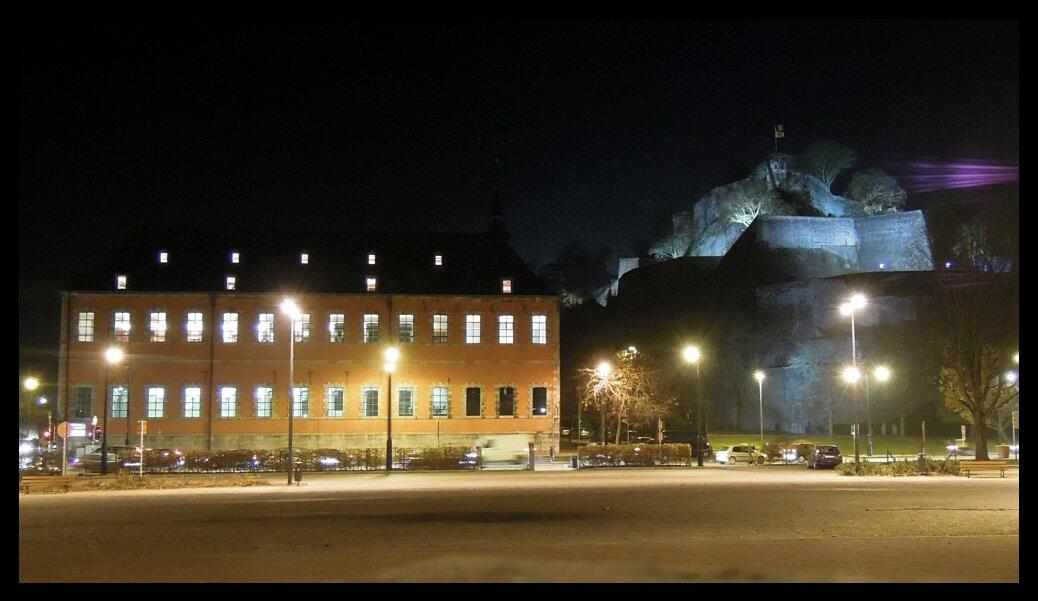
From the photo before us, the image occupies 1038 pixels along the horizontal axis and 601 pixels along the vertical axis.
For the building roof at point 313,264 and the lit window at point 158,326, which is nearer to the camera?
the lit window at point 158,326

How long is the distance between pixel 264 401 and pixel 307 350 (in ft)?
12.4

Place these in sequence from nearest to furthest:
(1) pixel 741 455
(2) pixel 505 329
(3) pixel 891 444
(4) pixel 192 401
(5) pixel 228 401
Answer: (1) pixel 741 455 → (4) pixel 192 401 → (5) pixel 228 401 → (2) pixel 505 329 → (3) pixel 891 444

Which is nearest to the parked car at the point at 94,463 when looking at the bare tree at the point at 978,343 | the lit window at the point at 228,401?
the lit window at the point at 228,401

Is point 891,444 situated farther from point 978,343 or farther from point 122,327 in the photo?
point 122,327

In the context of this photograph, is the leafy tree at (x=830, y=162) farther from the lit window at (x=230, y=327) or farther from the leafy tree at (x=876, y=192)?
the lit window at (x=230, y=327)

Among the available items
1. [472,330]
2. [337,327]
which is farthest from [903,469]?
[337,327]

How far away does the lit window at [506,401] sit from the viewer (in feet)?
186

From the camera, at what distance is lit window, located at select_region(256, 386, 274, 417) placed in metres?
55.0

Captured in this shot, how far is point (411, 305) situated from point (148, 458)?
1906cm

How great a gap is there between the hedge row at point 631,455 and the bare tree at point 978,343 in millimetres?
14131

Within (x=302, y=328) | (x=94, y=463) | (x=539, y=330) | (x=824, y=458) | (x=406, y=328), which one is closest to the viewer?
(x=824, y=458)

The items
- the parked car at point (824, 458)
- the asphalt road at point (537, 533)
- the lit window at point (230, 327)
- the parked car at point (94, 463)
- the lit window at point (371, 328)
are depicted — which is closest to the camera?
the asphalt road at point (537, 533)

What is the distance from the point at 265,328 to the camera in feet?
184
